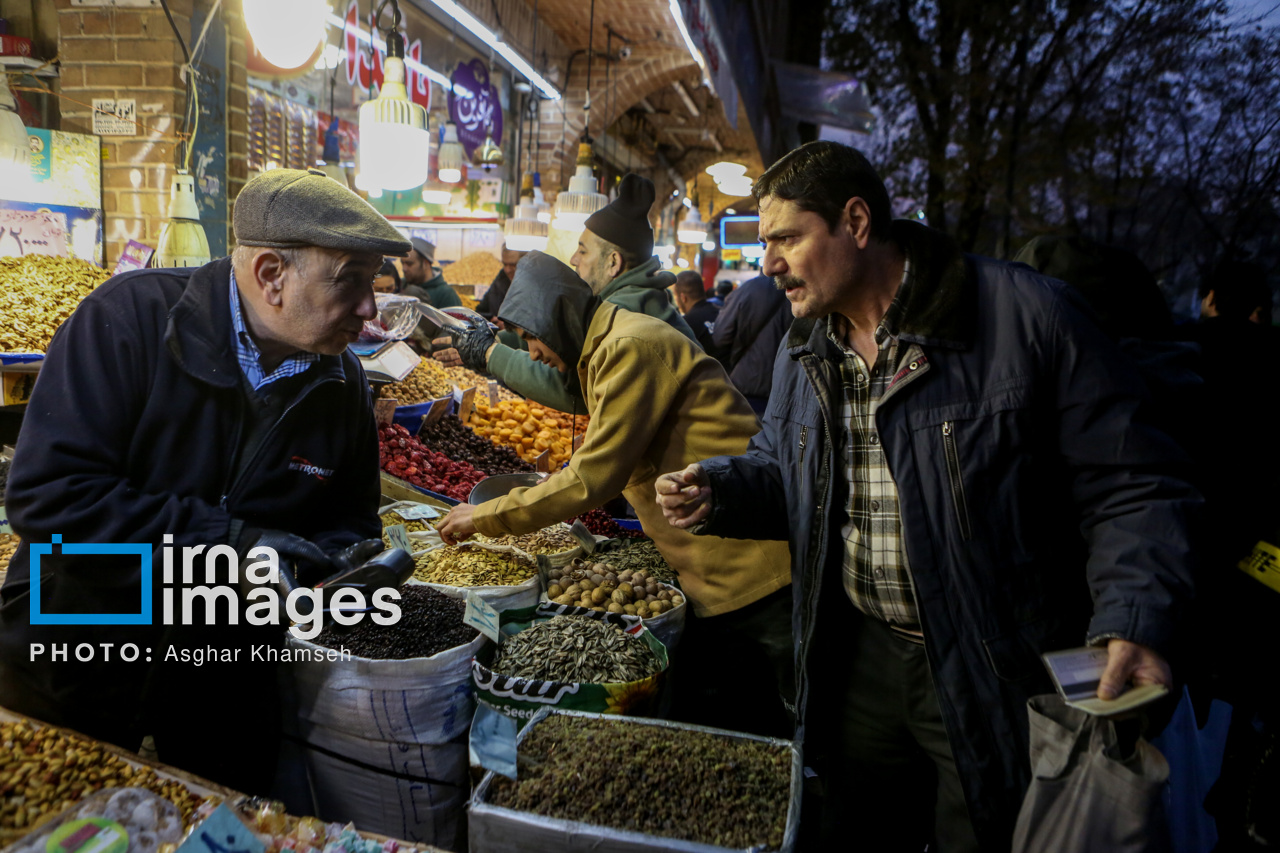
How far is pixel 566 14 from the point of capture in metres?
8.26

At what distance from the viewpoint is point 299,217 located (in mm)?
1859

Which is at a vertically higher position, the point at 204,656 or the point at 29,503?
the point at 29,503

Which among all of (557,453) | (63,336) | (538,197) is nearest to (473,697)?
(63,336)

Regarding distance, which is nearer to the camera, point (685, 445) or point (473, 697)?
point (473, 697)

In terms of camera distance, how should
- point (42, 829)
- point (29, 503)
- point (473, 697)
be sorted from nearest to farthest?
point (42, 829), point (29, 503), point (473, 697)

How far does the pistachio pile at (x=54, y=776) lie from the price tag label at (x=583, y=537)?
1.75 meters

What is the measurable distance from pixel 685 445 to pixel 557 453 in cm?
229

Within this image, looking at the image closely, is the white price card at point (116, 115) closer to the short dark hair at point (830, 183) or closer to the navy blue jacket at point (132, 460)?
the navy blue jacket at point (132, 460)

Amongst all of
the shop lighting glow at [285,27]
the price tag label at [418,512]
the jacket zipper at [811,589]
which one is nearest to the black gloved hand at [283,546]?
the jacket zipper at [811,589]

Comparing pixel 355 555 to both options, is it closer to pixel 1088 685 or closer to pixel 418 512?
pixel 418 512

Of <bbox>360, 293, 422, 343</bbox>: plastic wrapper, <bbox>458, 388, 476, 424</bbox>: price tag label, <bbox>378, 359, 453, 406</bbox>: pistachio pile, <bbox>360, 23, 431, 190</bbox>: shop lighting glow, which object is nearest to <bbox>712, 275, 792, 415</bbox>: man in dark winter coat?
<bbox>458, 388, 476, 424</bbox>: price tag label

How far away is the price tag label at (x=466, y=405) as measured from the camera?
519cm

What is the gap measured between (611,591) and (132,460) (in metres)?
1.59

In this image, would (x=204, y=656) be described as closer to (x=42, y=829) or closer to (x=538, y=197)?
(x=42, y=829)
